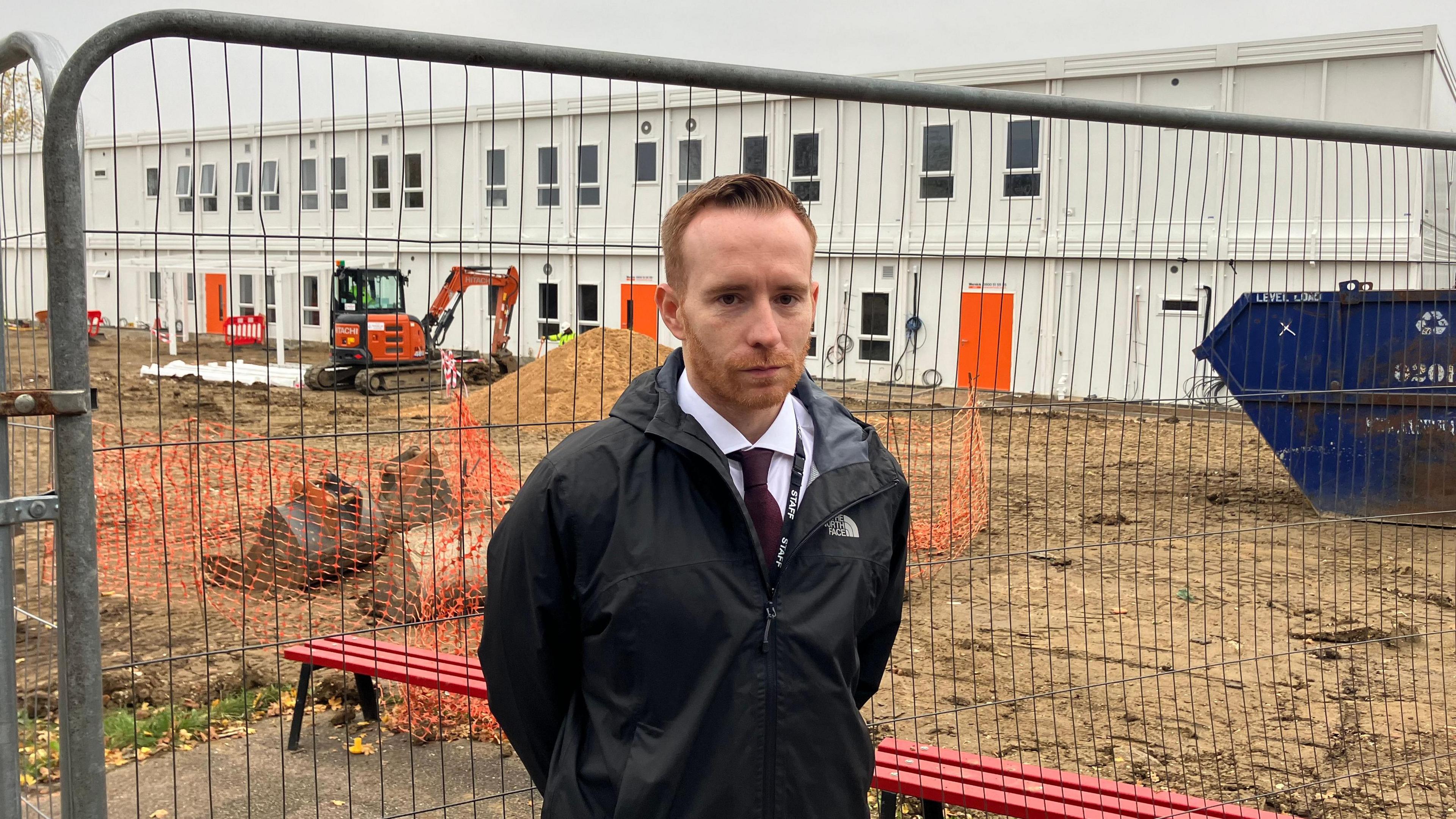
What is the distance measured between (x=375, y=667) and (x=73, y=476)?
191 cm

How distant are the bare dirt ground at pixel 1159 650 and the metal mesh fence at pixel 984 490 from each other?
0.16 feet

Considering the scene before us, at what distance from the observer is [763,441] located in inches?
79.0

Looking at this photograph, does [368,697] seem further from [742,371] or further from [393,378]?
[393,378]

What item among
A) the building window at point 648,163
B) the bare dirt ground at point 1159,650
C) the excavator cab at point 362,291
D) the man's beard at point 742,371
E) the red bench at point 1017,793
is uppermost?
the building window at point 648,163

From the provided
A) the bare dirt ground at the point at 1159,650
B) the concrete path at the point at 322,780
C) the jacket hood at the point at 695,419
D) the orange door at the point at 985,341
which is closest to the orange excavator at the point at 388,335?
the orange door at the point at 985,341

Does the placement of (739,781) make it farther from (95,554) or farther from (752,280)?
(95,554)

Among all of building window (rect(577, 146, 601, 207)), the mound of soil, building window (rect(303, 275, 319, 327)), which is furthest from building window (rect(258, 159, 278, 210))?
the mound of soil

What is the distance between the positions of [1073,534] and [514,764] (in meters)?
7.78

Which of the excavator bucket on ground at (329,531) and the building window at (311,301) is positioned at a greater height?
the building window at (311,301)

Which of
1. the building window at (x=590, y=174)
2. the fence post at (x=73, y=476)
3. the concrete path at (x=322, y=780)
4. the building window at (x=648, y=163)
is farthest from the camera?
the building window at (x=590, y=174)

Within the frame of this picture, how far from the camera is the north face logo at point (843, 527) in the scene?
1.97 metres

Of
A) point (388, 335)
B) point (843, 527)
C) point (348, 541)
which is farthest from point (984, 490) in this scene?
point (388, 335)

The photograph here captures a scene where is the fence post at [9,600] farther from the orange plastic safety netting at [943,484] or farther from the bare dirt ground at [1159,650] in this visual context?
the orange plastic safety netting at [943,484]

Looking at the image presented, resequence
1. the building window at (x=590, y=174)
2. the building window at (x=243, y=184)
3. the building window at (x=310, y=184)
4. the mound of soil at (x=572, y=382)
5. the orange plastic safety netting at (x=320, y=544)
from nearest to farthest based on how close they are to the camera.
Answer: the orange plastic safety netting at (x=320, y=544) → the mound of soil at (x=572, y=382) → the building window at (x=310, y=184) → the building window at (x=590, y=174) → the building window at (x=243, y=184)
